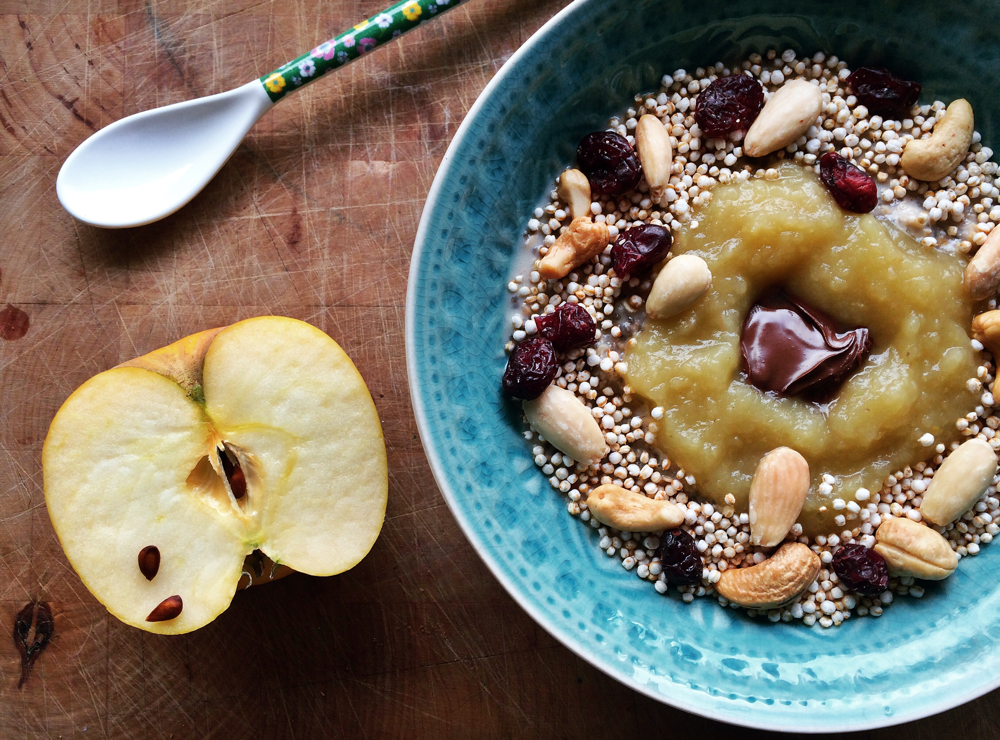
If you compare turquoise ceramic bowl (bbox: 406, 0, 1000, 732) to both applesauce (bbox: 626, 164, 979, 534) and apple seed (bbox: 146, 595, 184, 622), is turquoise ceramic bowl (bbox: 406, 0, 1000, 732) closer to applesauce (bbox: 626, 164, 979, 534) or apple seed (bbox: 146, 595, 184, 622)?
applesauce (bbox: 626, 164, 979, 534)

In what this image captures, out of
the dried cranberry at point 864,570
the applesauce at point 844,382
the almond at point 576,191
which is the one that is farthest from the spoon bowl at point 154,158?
the dried cranberry at point 864,570

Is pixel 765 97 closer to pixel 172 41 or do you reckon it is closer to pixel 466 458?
pixel 466 458

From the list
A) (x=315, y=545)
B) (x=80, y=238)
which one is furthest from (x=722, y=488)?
(x=80, y=238)

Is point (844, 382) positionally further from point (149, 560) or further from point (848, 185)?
point (149, 560)

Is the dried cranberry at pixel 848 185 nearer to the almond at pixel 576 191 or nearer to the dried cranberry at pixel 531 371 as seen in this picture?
the almond at pixel 576 191

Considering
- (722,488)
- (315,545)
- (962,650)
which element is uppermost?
(315,545)

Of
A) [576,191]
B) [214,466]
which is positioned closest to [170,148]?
[214,466]

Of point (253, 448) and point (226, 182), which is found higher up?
point (226, 182)
